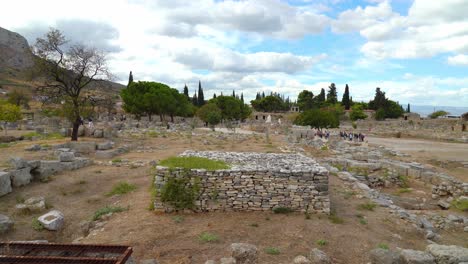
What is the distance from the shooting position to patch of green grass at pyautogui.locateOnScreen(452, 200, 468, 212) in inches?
523

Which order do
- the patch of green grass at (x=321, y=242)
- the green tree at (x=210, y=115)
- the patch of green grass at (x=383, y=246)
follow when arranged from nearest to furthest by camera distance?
the patch of green grass at (x=383, y=246) → the patch of green grass at (x=321, y=242) → the green tree at (x=210, y=115)

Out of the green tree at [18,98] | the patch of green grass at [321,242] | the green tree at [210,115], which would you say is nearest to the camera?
the patch of green grass at [321,242]

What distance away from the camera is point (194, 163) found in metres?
10.3

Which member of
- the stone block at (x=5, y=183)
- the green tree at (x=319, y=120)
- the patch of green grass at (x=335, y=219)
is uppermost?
the green tree at (x=319, y=120)

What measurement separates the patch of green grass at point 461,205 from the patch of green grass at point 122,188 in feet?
46.6

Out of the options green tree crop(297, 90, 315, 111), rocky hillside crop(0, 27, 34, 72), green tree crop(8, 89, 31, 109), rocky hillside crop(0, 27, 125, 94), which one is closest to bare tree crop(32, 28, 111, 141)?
green tree crop(8, 89, 31, 109)

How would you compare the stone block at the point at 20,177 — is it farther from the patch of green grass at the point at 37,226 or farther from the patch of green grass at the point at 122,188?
the patch of green grass at the point at 37,226

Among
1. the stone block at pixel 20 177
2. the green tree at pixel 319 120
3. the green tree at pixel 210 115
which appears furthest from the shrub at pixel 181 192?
the green tree at pixel 319 120

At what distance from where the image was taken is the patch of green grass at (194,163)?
9902 millimetres

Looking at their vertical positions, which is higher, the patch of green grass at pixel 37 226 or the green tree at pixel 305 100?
the green tree at pixel 305 100

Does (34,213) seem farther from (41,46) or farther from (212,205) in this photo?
(41,46)

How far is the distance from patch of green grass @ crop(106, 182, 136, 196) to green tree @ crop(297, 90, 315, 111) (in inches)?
3457

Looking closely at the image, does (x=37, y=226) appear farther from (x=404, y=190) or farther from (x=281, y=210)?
(x=404, y=190)

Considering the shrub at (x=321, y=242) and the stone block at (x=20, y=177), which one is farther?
the stone block at (x=20, y=177)
